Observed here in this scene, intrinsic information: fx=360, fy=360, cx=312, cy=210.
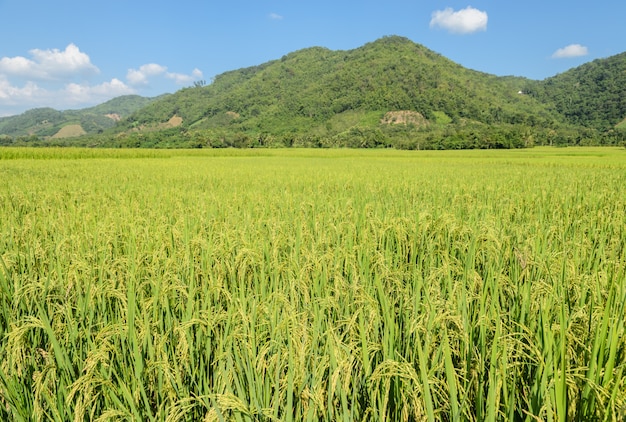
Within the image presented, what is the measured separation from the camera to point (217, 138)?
110 m

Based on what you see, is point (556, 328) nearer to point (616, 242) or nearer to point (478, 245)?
point (478, 245)

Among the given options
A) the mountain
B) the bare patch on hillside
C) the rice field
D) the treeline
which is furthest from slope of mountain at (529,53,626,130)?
the rice field

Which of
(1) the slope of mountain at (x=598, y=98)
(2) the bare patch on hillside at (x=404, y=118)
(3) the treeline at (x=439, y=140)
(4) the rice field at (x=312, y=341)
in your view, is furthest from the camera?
(2) the bare patch on hillside at (x=404, y=118)

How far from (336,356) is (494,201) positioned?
22.9 ft

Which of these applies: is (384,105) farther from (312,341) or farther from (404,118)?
(312,341)

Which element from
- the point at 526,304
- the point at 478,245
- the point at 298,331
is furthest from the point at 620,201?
the point at 298,331

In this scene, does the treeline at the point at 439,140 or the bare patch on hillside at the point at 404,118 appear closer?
the treeline at the point at 439,140

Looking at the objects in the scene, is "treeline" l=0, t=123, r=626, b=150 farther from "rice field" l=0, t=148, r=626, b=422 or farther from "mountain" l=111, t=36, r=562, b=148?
"rice field" l=0, t=148, r=626, b=422

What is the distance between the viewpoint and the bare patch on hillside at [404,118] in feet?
504

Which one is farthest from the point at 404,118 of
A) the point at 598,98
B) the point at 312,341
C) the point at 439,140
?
the point at 312,341

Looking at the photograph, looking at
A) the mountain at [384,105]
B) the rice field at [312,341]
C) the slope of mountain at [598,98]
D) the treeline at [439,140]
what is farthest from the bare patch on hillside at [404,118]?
the rice field at [312,341]

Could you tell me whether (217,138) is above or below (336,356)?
above

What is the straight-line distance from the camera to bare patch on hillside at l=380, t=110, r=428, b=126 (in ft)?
504

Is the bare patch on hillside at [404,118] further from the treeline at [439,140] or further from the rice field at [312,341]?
the rice field at [312,341]
